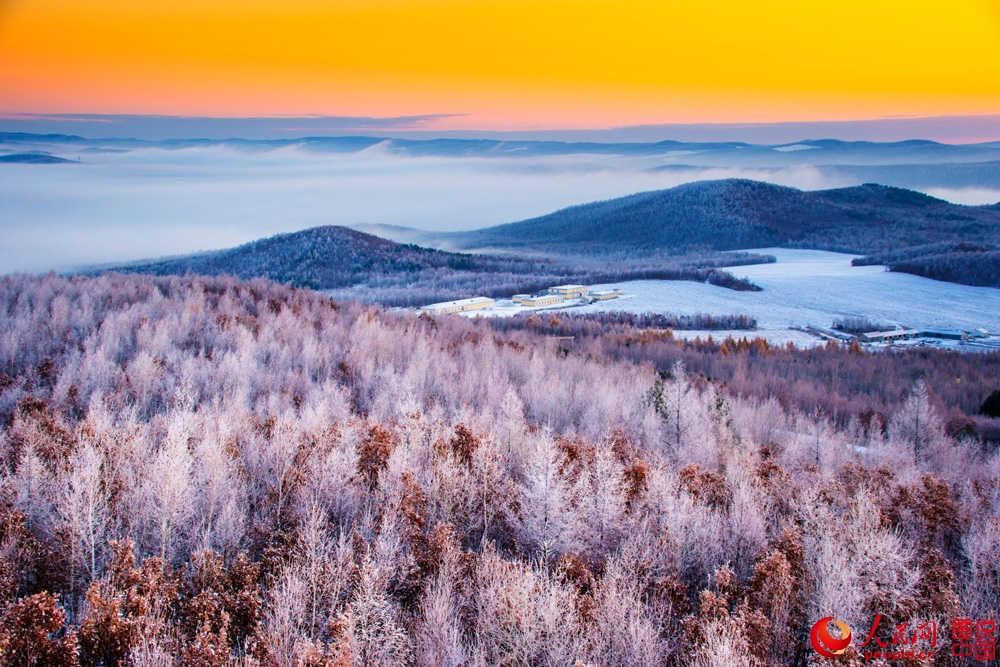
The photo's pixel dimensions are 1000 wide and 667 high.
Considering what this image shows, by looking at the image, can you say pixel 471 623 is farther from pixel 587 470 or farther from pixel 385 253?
pixel 385 253

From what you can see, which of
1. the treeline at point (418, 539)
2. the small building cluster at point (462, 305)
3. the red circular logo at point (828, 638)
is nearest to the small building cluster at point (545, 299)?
the small building cluster at point (462, 305)

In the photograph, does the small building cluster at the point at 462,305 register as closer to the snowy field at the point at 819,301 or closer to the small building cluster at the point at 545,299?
the small building cluster at the point at 545,299

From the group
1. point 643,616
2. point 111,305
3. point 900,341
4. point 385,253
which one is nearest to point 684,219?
point 385,253

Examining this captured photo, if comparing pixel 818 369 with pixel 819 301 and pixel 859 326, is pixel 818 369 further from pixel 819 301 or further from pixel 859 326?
pixel 819 301

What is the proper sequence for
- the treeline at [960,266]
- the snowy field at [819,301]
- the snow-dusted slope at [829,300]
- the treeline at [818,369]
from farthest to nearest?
1. the treeline at [960,266]
2. the snow-dusted slope at [829,300]
3. the snowy field at [819,301]
4. the treeline at [818,369]

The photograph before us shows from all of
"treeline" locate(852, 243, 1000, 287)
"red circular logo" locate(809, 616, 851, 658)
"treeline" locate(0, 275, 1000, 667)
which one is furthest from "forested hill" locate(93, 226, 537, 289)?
"red circular logo" locate(809, 616, 851, 658)
